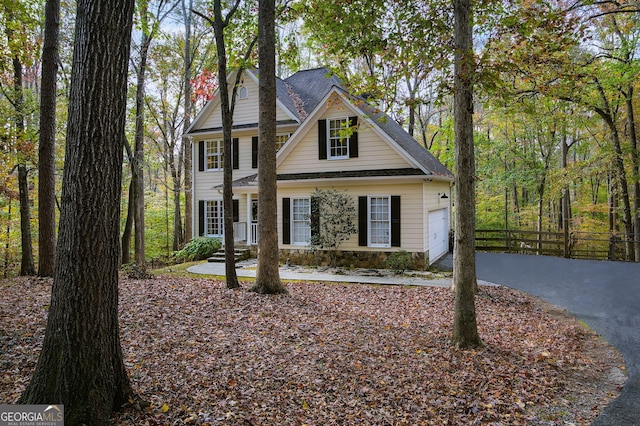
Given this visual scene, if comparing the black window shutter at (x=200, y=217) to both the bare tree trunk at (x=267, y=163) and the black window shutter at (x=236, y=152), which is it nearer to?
the black window shutter at (x=236, y=152)

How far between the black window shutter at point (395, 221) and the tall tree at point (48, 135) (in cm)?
994

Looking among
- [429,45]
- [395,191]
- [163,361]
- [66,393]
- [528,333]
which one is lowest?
[528,333]

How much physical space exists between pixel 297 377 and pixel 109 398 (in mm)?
2095

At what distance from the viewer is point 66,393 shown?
2.98m

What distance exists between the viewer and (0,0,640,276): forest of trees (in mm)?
6988

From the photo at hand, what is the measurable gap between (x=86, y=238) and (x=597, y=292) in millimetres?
11805

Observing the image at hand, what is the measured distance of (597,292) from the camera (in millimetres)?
10039

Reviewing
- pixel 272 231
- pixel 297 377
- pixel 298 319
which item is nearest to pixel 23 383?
pixel 297 377

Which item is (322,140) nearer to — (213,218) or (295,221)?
(295,221)

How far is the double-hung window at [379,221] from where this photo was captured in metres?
13.5

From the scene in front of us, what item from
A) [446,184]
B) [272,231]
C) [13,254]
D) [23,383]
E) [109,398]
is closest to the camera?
[109,398]

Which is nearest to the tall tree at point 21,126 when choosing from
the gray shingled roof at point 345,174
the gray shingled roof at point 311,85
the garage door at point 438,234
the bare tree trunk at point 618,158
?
the gray shingled roof at point 345,174

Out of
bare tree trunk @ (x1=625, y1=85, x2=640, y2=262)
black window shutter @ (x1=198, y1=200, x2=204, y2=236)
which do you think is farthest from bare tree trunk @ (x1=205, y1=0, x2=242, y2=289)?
bare tree trunk @ (x1=625, y1=85, x2=640, y2=262)

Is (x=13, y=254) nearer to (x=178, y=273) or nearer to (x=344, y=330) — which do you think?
(x=178, y=273)
